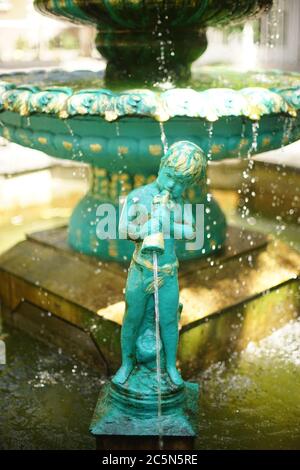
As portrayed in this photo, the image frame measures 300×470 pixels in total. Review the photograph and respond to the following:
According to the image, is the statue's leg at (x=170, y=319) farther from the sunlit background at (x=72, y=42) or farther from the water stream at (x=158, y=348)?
the sunlit background at (x=72, y=42)

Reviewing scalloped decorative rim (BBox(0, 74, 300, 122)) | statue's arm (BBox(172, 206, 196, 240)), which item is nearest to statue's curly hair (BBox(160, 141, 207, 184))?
statue's arm (BBox(172, 206, 196, 240))

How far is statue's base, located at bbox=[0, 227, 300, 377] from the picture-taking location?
3.42 metres

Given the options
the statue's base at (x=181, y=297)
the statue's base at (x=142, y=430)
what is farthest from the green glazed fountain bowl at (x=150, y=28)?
the statue's base at (x=142, y=430)

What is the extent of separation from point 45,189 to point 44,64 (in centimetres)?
626

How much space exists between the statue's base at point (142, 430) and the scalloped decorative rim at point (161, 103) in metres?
1.35

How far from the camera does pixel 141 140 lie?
10.7 feet

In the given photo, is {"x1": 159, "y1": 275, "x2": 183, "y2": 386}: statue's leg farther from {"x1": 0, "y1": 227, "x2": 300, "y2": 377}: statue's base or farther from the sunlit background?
the sunlit background

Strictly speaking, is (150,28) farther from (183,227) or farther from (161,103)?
(183,227)

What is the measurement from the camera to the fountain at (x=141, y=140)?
3.04 meters

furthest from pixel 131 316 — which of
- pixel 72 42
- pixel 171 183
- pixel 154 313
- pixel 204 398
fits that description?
pixel 72 42

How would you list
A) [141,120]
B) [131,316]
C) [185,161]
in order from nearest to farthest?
[185,161] < [131,316] < [141,120]

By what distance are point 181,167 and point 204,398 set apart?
56.2 inches

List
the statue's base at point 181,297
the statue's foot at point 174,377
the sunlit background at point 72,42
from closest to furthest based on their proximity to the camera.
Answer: the statue's foot at point 174,377
the statue's base at point 181,297
the sunlit background at point 72,42

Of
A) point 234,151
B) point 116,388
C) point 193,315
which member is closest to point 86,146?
point 234,151
